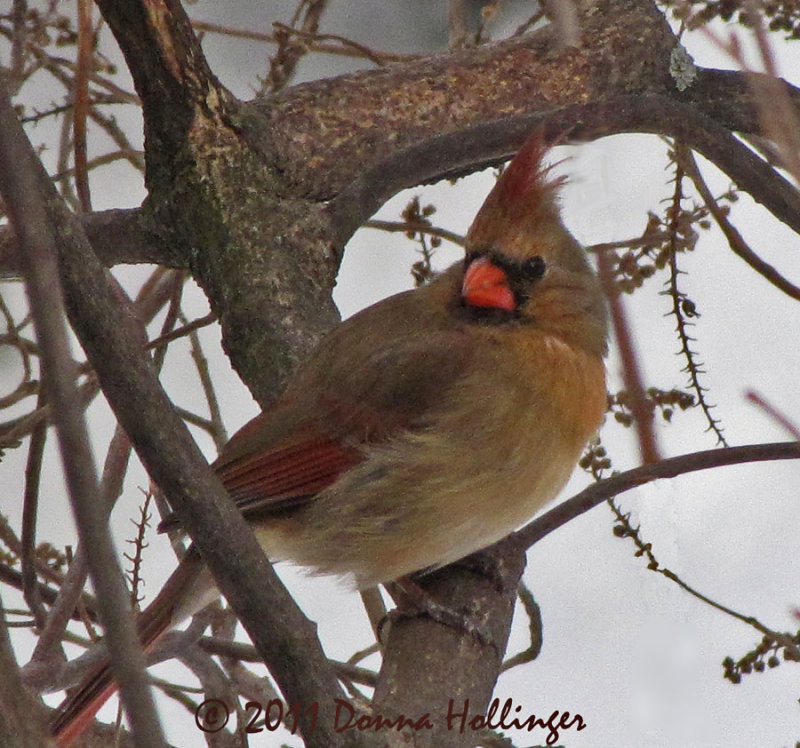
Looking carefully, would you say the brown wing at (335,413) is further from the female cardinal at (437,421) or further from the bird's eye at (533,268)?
the bird's eye at (533,268)

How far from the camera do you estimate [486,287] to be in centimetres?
211

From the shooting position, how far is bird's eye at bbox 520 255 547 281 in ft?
6.91

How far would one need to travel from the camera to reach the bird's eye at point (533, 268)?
6.91 feet

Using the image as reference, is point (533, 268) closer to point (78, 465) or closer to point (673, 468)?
point (673, 468)

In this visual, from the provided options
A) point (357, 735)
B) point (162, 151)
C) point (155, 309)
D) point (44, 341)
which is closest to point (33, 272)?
point (44, 341)

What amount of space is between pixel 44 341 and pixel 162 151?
170cm

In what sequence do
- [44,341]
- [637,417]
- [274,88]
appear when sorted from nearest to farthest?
[44,341] → [637,417] → [274,88]

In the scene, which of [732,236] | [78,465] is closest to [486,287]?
[732,236]

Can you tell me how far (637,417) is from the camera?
806mm

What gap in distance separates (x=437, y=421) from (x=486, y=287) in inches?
10.8

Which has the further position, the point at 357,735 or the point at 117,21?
the point at 117,21

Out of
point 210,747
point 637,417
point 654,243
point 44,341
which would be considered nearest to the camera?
point 44,341

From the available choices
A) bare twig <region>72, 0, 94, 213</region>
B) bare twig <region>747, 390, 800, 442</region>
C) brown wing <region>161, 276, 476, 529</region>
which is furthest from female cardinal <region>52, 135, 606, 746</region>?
bare twig <region>747, 390, 800, 442</region>

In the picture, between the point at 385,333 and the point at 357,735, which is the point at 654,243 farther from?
the point at 357,735
